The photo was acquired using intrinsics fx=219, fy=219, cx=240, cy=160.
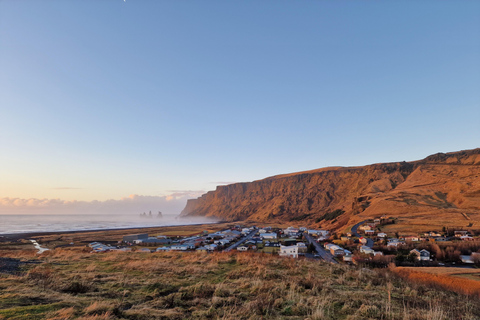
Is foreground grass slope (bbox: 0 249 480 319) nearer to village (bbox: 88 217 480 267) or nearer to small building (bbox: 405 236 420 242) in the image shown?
village (bbox: 88 217 480 267)

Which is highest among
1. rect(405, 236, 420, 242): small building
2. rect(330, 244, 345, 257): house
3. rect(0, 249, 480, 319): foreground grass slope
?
rect(0, 249, 480, 319): foreground grass slope

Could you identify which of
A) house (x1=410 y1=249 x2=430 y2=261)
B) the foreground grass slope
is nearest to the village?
house (x1=410 y1=249 x2=430 y2=261)

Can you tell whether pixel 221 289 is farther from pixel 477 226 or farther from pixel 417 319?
pixel 477 226

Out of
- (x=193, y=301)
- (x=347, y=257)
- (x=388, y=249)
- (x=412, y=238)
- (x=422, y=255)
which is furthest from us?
(x=412, y=238)

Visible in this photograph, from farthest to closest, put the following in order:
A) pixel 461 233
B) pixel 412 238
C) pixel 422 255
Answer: pixel 412 238, pixel 461 233, pixel 422 255

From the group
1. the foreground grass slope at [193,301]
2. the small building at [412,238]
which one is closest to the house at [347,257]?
the small building at [412,238]

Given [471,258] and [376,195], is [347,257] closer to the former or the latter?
[471,258]

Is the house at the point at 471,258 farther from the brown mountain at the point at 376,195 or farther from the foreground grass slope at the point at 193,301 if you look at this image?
the foreground grass slope at the point at 193,301

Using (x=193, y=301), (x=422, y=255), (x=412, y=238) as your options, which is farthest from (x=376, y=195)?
(x=193, y=301)
